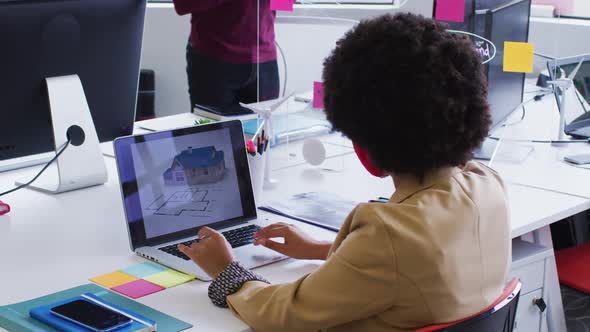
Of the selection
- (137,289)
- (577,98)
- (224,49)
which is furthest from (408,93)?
(224,49)

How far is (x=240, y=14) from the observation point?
3.04 m

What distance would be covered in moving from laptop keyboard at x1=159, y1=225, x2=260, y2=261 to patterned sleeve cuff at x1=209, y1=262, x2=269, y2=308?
7.0 inches

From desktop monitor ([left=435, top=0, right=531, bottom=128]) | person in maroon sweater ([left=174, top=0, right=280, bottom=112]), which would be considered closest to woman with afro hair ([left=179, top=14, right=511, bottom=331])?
desktop monitor ([left=435, top=0, right=531, bottom=128])

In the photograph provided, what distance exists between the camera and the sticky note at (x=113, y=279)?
1480 millimetres

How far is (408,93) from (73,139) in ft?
3.63

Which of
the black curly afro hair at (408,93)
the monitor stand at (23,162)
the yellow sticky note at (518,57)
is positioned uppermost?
the black curly afro hair at (408,93)

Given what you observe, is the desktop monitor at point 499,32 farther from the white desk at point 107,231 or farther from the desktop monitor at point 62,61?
the desktop monitor at point 62,61

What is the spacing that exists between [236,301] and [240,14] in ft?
6.12

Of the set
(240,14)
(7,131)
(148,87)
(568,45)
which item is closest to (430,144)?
(7,131)

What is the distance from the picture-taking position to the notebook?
1302mm

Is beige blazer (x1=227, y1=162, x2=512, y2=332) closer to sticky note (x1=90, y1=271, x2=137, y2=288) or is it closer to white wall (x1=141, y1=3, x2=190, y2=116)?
sticky note (x1=90, y1=271, x2=137, y2=288)

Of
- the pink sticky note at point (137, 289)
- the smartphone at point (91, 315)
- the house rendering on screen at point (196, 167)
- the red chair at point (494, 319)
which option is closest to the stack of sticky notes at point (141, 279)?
the pink sticky note at point (137, 289)

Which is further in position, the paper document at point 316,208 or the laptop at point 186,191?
the paper document at point 316,208

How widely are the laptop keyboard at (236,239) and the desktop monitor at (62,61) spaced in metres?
0.58
